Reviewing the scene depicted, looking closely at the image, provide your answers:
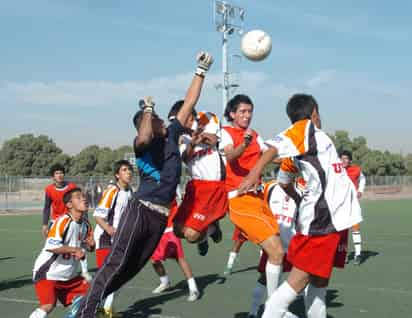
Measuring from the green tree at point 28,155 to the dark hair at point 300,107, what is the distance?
250 ft

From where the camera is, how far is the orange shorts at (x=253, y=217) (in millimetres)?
6309

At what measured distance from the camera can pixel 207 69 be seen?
19.0 feet

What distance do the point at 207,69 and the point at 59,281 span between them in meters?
2.86

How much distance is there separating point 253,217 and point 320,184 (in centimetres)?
145

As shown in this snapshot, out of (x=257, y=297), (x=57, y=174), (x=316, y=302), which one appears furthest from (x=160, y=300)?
(x=57, y=174)

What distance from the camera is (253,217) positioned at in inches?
252

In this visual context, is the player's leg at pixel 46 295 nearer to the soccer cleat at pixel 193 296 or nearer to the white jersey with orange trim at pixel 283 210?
the soccer cleat at pixel 193 296

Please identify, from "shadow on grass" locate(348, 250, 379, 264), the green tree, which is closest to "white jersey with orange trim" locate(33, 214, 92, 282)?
"shadow on grass" locate(348, 250, 379, 264)

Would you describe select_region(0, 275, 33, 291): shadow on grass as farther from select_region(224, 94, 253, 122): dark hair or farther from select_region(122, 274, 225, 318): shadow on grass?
select_region(224, 94, 253, 122): dark hair

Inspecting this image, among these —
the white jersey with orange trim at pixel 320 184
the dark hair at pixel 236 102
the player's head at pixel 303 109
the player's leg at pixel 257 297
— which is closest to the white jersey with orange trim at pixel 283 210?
the player's leg at pixel 257 297

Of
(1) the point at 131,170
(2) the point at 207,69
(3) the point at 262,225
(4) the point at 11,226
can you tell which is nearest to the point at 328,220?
(3) the point at 262,225

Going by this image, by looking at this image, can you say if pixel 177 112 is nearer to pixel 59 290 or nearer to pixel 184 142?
pixel 184 142

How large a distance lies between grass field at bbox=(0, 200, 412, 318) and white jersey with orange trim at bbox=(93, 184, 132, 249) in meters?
0.96

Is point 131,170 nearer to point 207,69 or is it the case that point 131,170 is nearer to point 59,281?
point 59,281
